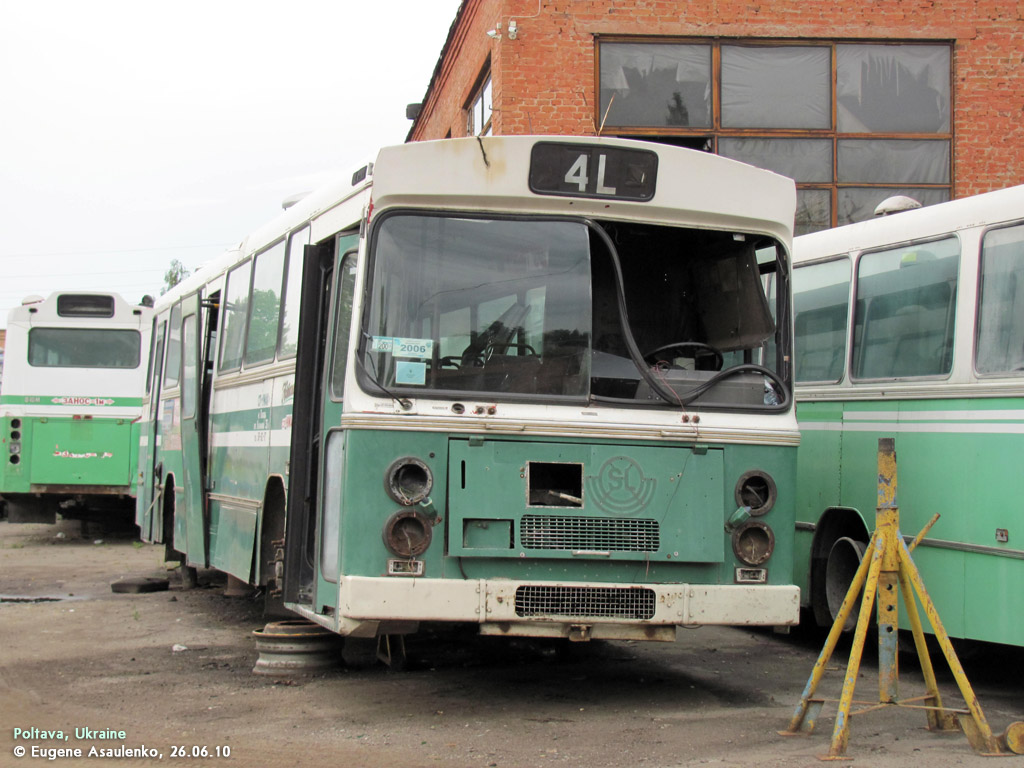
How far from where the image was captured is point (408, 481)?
6.80m

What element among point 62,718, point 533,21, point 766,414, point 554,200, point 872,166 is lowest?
point 62,718

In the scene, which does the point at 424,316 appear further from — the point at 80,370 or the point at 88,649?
the point at 80,370

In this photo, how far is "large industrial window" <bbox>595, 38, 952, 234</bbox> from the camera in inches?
652

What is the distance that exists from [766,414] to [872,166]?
10.6 m

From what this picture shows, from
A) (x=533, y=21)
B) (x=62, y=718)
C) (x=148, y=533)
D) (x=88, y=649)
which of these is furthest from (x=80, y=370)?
(x=62, y=718)

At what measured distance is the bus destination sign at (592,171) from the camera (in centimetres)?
713

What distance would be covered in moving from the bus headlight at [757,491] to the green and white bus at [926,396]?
4.94ft

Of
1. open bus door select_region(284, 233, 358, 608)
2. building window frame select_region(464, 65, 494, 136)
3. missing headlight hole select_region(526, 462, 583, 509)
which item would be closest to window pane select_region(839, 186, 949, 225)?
building window frame select_region(464, 65, 494, 136)

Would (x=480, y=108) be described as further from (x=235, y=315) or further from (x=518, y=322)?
(x=518, y=322)

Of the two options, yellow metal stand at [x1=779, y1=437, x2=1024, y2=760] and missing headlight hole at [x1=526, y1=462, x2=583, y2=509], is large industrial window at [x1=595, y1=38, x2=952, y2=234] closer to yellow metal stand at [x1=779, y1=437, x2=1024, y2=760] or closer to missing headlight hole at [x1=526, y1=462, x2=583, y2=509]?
missing headlight hole at [x1=526, y1=462, x2=583, y2=509]

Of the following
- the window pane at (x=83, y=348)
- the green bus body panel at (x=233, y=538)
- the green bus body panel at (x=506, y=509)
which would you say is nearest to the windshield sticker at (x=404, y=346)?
the green bus body panel at (x=506, y=509)

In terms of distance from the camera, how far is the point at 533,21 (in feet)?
53.6

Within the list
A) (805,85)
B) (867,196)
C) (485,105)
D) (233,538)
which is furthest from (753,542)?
(485,105)

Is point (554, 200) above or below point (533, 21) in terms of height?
below
